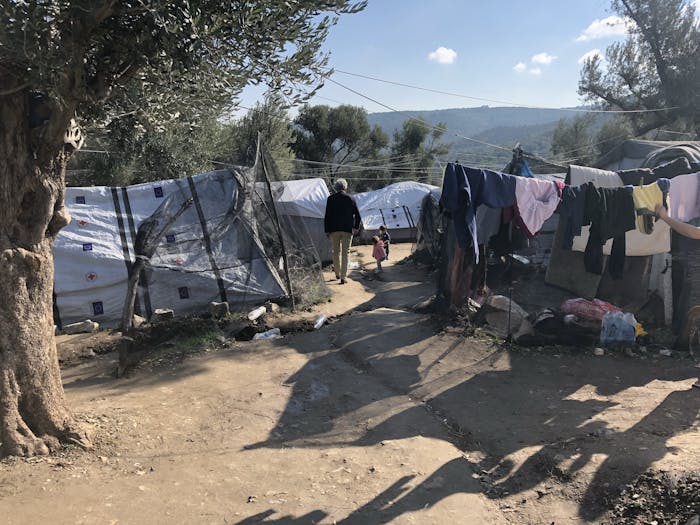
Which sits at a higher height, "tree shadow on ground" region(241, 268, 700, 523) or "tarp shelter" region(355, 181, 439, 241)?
"tarp shelter" region(355, 181, 439, 241)

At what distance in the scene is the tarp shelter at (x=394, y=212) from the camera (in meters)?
21.0

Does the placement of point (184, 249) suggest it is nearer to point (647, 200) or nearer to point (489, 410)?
point (489, 410)

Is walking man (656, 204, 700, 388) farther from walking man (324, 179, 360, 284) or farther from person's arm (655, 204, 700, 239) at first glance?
walking man (324, 179, 360, 284)

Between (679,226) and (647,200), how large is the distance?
1.03 meters

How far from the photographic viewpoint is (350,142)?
38531 mm

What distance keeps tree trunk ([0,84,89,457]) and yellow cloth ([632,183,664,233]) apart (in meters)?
7.01

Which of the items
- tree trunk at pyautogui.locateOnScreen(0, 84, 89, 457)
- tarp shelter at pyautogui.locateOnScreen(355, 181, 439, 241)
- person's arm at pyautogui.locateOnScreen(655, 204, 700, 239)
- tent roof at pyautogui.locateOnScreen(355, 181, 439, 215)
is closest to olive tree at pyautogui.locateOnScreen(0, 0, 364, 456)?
tree trunk at pyautogui.locateOnScreen(0, 84, 89, 457)

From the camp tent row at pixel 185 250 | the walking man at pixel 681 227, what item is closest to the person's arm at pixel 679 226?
the walking man at pixel 681 227

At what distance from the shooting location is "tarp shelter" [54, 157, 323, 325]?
805 cm

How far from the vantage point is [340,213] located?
9461mm

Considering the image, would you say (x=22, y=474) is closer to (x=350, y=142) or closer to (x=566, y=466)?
(x=566, y=466)

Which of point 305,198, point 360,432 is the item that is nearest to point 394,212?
point 305,198

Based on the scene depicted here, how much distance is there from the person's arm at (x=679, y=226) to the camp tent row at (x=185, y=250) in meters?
5.38

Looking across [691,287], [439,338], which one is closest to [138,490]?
[439,338]
